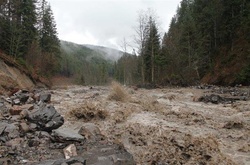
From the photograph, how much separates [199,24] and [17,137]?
36.9 m

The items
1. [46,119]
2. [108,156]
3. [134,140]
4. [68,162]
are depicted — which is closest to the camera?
[68,162]

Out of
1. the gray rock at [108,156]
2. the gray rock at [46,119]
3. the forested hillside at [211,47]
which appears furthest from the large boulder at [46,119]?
the forested hillside at [211,47]

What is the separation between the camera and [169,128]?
862 centimetres

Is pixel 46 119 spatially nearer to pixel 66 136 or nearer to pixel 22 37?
pixel 66 136

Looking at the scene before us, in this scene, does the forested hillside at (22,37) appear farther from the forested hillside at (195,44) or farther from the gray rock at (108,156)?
the gray rock at (108,156)

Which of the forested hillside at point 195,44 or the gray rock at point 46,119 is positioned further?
the forested hillside at point 195,44

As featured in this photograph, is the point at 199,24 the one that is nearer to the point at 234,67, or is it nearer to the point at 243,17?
the point at 243,17

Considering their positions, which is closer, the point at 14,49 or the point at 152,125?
the point at 152,125

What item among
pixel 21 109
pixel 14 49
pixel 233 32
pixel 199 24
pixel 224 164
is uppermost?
pixel 199 24

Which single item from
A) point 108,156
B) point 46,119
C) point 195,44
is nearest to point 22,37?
point 195,44

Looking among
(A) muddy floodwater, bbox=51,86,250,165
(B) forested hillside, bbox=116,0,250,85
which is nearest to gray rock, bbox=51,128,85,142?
(A) muddy floodwater, bbox=51,86,250,165

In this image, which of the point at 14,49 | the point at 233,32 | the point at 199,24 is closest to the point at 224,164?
the point at 233,32

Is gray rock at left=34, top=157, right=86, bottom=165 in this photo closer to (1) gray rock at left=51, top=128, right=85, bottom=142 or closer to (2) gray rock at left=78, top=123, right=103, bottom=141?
(1) gray rock at left=51, top=128, right=85, bottom=142

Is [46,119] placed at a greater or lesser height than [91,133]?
greater
